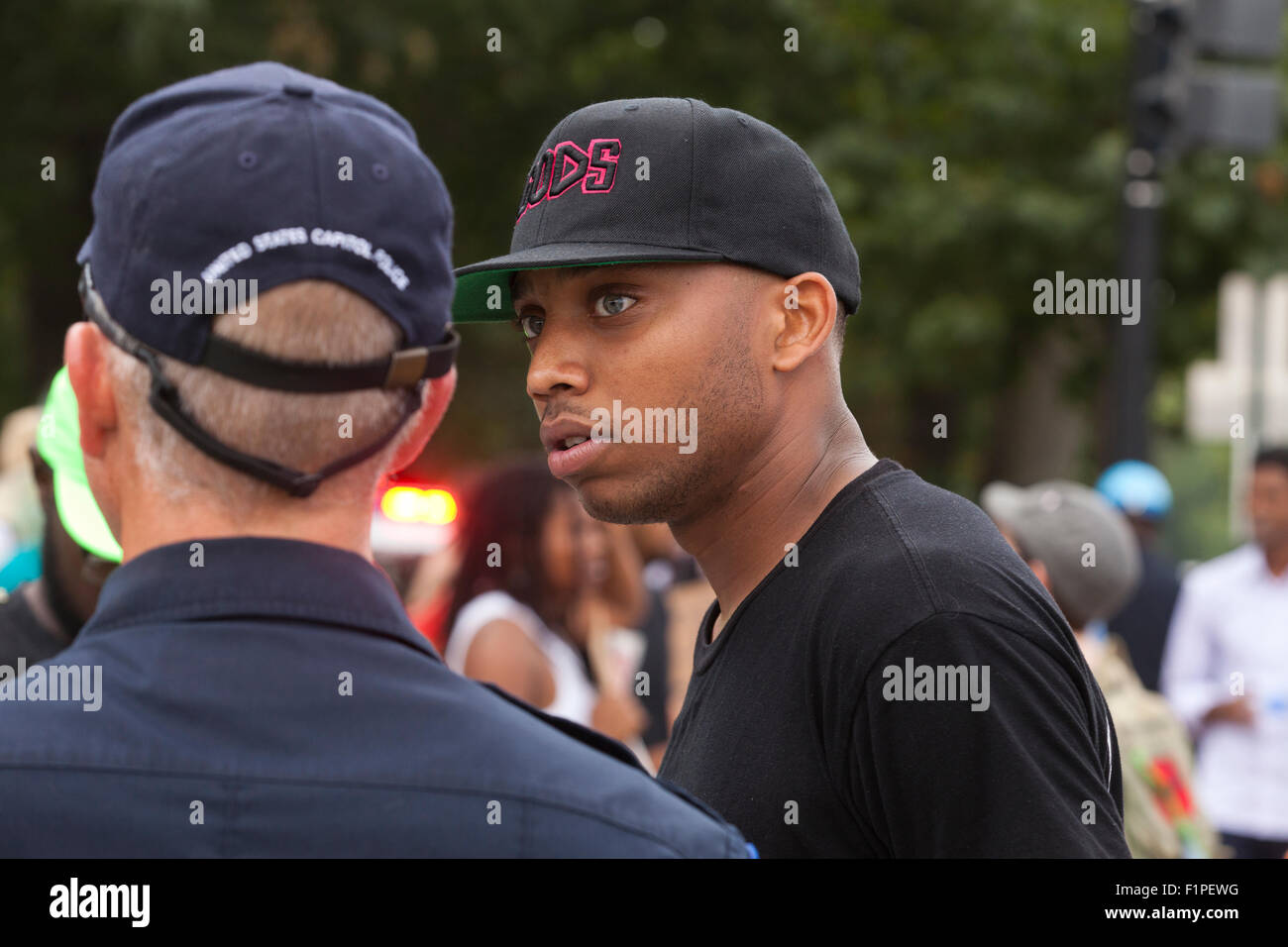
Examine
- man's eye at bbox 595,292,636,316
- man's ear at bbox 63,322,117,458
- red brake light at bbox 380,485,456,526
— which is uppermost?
red brake light at bbox 380,485,456,526

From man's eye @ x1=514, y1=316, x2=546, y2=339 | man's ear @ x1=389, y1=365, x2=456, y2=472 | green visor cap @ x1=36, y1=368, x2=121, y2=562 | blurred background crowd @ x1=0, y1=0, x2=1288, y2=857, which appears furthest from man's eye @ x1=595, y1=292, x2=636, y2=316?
blurred background crowd @ x1=0, y1=0, x2=1288, y2=857

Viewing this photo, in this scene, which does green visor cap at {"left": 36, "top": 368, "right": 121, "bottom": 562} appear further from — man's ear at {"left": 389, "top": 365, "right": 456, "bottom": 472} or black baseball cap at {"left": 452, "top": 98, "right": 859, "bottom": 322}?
man's ear at {"left": 389, "top": 365, "right": 456, "bottom": 472}

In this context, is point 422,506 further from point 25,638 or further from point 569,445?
point 569,445

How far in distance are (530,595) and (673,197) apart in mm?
3189

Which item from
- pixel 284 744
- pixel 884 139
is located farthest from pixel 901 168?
pixel 284 744

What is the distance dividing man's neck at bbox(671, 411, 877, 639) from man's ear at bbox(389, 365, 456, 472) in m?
0.67

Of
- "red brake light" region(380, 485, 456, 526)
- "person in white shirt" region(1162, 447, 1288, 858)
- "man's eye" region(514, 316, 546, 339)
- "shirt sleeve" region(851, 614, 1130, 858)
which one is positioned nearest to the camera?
"shirt sleeve" region(851, 614, 1130, 858)

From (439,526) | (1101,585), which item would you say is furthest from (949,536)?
(439,526)

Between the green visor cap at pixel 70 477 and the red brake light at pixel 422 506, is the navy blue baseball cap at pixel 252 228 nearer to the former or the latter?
the green visor cap at pixel 70 477

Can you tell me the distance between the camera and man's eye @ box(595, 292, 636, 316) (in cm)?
229

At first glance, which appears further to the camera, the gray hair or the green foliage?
the green foliage

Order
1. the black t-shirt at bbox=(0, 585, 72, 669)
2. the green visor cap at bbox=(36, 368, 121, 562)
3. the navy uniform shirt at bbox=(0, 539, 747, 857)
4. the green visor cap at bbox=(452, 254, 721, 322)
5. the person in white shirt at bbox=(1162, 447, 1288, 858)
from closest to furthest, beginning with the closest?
the navy uniform shirt at bbox=(0, 539, 747, 857)
the green visor cap at bbox=(452, 254, 721, 322)
the green visor cap at bbox=(36, 368, 121, 562)
the black t-shirt at bbox=(0, 585, 72, 669)
the person in white shirt at bbox=(1162, 447, 1288, 858)
